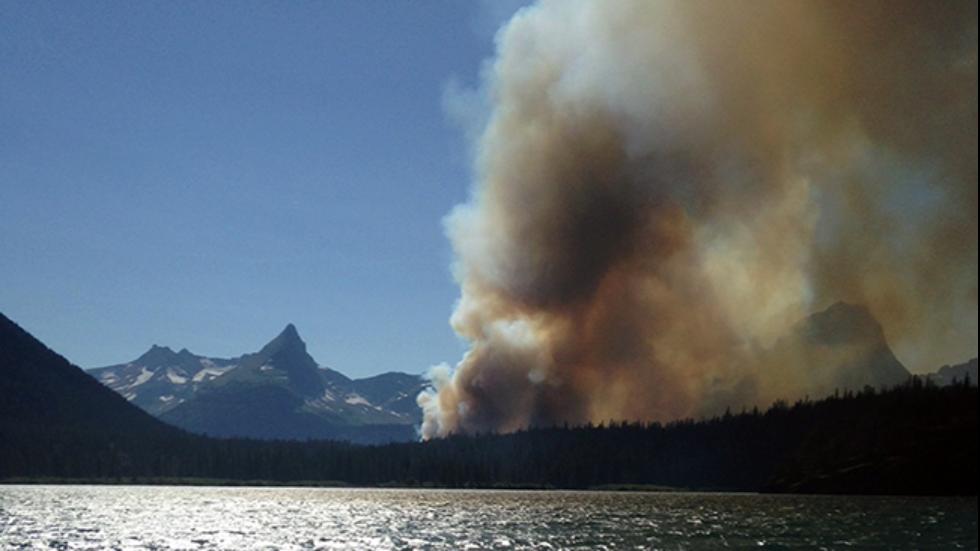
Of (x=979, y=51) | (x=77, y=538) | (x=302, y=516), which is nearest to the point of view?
(x=979, y=51)

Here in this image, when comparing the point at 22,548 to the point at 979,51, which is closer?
the point at 979,51

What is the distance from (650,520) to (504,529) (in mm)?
35999

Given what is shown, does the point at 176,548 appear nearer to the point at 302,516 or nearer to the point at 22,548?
the point at 22,548

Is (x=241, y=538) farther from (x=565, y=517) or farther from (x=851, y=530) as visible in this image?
(x=851, y=530)

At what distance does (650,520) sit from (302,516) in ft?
235

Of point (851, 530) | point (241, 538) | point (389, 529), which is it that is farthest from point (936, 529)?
point (241, 538)

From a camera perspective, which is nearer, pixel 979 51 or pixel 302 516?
pixel 979 51

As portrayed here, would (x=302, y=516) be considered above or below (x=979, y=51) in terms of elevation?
below

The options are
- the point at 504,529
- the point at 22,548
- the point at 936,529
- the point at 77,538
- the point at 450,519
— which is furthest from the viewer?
the point at 450,519

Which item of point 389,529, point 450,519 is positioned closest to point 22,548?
point 389,529

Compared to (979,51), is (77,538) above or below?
below

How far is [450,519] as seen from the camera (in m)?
171

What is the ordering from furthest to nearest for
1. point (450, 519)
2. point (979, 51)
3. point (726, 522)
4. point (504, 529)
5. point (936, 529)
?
1. point (450, 519)
2. point (726, 522)
3. point (504, 529)
4. point (936, 529)
5. point (979, 51)

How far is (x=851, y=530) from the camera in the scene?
13612 centimetres
